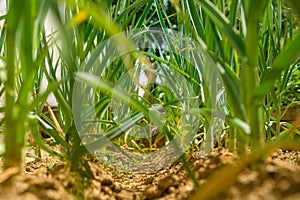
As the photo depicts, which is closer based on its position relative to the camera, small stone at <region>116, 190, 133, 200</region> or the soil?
the soil

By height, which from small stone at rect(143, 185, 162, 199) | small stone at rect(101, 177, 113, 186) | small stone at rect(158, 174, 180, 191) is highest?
small stone at rect(101, 177, 113, 186)

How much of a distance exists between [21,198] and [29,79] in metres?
0.12

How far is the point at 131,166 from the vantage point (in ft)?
3.07

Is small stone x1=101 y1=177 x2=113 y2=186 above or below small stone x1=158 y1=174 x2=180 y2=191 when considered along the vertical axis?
above

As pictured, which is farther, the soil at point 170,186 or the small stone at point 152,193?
the small stone at point 152,193

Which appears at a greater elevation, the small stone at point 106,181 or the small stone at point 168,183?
the small stone at point 106,181

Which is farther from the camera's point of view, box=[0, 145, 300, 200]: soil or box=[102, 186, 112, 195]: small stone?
box=[102, 186, 112, 195]: small stone

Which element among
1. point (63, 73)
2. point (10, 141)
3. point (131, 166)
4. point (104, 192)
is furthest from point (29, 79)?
point (131, 166)

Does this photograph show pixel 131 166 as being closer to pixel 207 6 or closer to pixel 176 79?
pixel 176 79

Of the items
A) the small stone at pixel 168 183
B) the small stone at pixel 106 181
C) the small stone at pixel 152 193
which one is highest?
the small stone at pixel 106 181

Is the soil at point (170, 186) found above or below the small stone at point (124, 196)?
above

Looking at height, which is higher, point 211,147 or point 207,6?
point 207,6

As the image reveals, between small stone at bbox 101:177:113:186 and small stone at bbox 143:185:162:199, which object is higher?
small stone at bbox 101:177:113:186

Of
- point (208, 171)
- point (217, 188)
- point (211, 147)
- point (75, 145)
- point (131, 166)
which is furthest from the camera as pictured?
point (131, 166)
